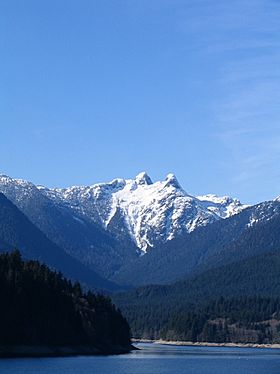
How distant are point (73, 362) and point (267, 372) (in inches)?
1442

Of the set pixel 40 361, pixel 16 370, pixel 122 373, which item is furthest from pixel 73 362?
pixel 16 370

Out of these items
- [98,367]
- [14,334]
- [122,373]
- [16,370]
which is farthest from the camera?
[14,334]

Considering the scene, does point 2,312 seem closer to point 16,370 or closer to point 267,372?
point 16,370

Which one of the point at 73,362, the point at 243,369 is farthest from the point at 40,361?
the point at 243,369

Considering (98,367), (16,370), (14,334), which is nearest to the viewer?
(16,370)

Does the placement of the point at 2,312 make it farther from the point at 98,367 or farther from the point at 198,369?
the point at 198,369

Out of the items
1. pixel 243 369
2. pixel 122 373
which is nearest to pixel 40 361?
pixel 122 373

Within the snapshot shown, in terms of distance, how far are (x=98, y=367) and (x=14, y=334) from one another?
21.6m

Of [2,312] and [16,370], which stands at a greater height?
[2,312]

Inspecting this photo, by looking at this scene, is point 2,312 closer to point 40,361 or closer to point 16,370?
point 40,361

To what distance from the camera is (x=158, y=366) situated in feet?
652

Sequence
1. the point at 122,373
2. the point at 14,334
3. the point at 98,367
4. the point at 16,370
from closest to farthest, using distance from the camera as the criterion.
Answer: the point at 16,370
the point at 122,373
the point at 98,367
the point at 14,334

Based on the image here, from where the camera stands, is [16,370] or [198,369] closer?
[16,370]

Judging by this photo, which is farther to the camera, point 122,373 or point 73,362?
point 73,362
